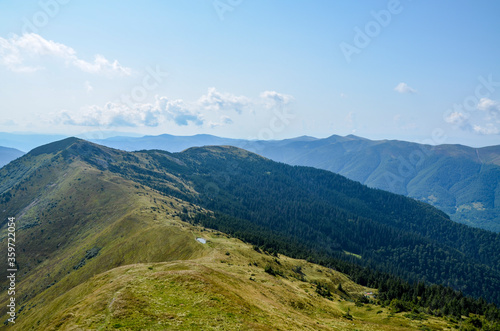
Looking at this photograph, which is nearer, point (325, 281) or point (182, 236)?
point (325, 281)

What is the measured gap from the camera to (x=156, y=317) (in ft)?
134

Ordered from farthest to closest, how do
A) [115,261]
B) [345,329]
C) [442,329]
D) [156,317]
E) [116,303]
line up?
[115,261] → [442,329] → [345,329] → [116,303] → [156,317]

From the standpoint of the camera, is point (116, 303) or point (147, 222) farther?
point (147, 222)

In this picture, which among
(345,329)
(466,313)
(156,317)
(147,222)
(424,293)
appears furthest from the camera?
(147,222)

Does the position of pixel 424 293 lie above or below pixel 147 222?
below

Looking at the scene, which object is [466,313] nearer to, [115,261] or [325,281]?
[325,281]

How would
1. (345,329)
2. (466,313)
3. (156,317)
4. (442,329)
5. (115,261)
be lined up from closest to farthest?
1. (156,317)
2. (345,329)
3. (442,329)
4. (466,313)
5. (115,261)

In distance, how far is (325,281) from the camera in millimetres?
125438

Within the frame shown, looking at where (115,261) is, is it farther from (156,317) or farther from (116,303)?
(156,317)

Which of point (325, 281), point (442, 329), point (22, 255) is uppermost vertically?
point (442, 329)

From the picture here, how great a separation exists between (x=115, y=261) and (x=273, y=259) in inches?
3197

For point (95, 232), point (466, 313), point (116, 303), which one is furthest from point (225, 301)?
point (95, 232)

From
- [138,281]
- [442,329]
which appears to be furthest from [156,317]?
[442,329]

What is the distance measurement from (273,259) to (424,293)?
234 feet
